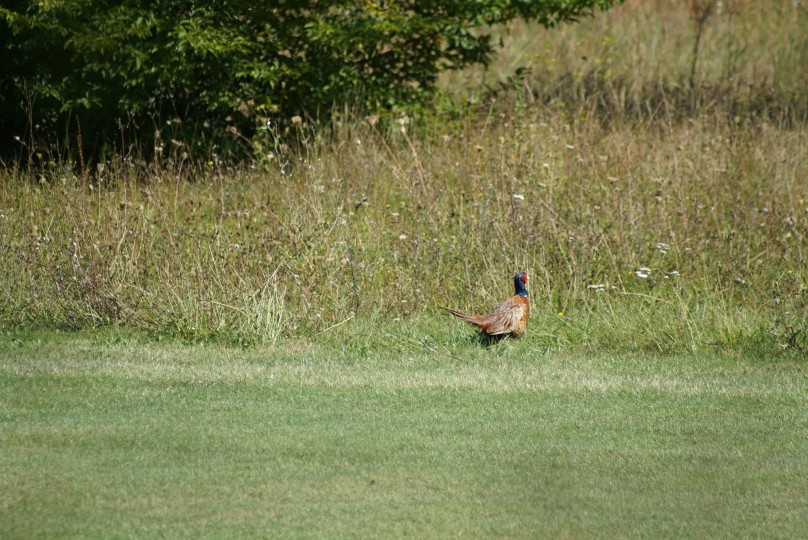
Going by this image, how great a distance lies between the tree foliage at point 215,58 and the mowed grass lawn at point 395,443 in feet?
18.1

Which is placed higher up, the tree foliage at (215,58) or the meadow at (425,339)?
the tree foliage at (215,58)

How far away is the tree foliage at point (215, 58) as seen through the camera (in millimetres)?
12695

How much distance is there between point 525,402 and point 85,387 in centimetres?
279

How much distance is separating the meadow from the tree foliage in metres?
0.69

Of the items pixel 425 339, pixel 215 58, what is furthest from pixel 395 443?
pixel 215 58

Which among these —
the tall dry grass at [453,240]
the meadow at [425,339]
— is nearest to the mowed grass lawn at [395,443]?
the meadow at [425,339]

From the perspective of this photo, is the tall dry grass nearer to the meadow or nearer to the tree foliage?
the meadow

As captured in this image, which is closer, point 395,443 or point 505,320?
point 395,443

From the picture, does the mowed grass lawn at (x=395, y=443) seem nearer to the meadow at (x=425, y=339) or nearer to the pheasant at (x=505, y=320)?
the meadow at (x=425, y=339)

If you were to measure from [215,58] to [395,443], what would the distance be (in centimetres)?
844

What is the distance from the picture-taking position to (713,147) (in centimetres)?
1208

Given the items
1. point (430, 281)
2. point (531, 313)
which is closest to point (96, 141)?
point (430, 281)

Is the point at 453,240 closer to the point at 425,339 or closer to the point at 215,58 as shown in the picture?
the point at 425,339

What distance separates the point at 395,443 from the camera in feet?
18.8
